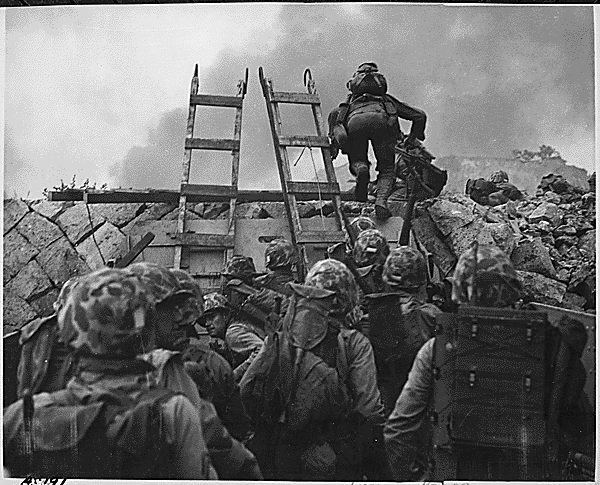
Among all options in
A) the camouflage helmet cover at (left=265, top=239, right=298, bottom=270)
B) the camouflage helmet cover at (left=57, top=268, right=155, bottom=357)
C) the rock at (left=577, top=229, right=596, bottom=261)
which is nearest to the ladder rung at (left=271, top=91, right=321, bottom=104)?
the camouflage helmet cover at (left=265, top=239, right=298, bottom=270)

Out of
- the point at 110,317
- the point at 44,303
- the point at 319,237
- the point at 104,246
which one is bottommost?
the point at 110,317

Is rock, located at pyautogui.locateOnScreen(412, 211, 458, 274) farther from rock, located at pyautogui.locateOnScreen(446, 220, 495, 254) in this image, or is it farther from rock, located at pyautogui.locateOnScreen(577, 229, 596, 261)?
rock, located at pyautogui.locateOnScreen(577, 229, 596, 261)

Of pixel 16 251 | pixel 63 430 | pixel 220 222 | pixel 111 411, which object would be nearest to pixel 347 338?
pixel 220 222

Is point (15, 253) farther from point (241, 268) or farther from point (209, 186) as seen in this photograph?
point (241, 268)

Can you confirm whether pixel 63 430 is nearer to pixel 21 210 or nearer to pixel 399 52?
pixel 21 210

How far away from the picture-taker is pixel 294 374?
16.6 ft

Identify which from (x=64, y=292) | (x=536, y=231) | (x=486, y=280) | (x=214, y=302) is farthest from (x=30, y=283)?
(x=536, y=231)

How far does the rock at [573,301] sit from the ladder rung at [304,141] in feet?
5.90

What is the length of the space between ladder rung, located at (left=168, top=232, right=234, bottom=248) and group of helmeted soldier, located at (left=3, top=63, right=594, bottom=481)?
0.23 metres

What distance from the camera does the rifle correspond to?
17.6 feet

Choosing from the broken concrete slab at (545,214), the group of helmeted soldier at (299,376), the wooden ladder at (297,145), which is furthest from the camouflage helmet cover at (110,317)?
the broken concrete slab at (545,214)

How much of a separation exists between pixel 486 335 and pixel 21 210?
301 cm

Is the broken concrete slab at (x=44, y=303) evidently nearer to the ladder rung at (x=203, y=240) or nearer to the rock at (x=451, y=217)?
the ladder rung at (x=203, y=240)

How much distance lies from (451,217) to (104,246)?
221 cm
